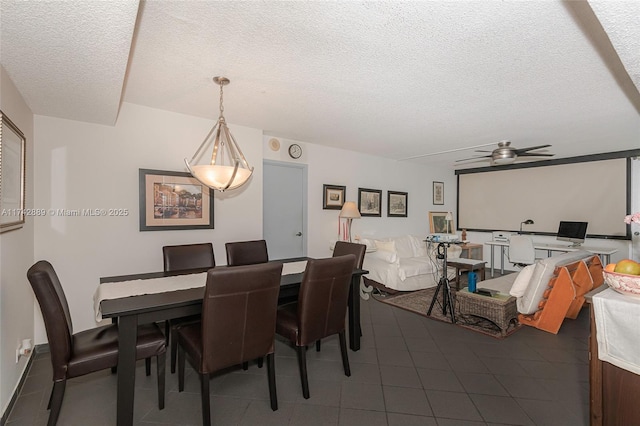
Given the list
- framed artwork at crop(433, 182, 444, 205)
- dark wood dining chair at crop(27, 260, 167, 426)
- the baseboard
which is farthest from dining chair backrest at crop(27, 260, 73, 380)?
framed artwork at crop(433, 182, 444, 205)

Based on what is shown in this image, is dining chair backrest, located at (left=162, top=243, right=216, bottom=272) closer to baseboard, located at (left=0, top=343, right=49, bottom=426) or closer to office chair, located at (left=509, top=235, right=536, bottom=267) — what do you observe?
baseboard, located at (left=0, top=343, right=49, bottom=426)

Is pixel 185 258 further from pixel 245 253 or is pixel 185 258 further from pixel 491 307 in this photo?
pixel 491 307

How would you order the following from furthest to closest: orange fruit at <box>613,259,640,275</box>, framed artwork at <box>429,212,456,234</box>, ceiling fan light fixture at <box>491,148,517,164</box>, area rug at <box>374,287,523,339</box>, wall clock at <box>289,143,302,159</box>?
1. framed artwork at <box>429,212,456,234</box>
2. wall clock at <box>289,143,302,159</box>
3. ceiling fan light fixture at <box>491,148,517,164</box>
4. area rug at <box>374,287,523,339</box>
5. orange fruit at <box>613,259,640,275</box>

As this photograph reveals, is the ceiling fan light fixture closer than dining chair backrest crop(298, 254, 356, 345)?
No

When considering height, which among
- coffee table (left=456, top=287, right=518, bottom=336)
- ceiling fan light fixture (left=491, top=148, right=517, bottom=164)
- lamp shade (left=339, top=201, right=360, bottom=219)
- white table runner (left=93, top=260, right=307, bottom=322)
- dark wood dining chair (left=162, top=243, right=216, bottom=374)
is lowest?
coffee table (left=456, top=287, right=518, bottom=336)

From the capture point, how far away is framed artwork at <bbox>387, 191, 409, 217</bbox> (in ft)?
19.5

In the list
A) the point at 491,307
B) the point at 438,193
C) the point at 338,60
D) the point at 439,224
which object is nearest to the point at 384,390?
the point at 491,307

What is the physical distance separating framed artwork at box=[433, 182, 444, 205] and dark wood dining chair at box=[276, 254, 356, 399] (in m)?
5.29

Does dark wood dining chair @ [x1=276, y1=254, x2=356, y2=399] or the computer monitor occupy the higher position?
the computer monitor

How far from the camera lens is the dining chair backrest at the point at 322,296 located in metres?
2.08

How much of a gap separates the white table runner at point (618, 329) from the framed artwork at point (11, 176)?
3.34 metres

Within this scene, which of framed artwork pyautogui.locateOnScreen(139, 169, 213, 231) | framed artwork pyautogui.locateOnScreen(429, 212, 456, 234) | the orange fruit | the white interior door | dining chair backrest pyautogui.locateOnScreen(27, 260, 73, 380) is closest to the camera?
the orange fruit

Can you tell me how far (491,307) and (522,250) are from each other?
2605mm

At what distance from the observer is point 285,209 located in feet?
15.1
